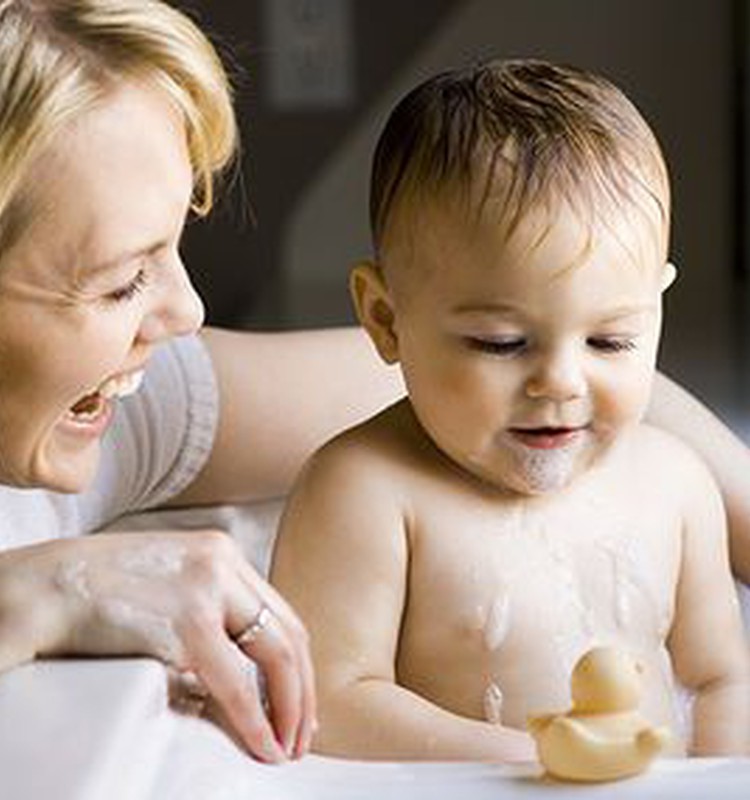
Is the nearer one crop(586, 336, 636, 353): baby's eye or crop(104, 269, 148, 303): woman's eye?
crop(104, 269, 148, 303): woman's eye

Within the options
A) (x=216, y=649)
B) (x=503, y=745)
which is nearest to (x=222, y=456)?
(x=503, y=745)

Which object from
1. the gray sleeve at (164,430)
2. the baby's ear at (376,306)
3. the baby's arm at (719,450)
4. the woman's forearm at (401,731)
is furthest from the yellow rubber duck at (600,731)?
the gray sleeve at (164,430)

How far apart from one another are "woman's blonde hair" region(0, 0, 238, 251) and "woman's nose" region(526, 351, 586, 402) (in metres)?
0.19

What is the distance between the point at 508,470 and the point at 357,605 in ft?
0.33

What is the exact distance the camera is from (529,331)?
3.39ft

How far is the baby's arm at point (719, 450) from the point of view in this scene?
1.31 meters

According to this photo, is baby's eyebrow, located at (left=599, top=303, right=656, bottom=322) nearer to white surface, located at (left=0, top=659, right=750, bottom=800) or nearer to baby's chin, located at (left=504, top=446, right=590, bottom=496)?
baby's chin, located at (left=504, top=446, right=590, bottom=496)

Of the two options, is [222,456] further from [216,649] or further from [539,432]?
[216,649]

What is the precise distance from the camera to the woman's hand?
0.80 metres

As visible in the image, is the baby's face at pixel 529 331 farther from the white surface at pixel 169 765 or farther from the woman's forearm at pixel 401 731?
the white surface at pixel 169 765

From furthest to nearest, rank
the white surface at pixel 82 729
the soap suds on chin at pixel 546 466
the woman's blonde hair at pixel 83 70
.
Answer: the soap suds on chin at pixel 546 466
the woman's blonde hair at pixel 83 70
the white surface at pixel 82 729

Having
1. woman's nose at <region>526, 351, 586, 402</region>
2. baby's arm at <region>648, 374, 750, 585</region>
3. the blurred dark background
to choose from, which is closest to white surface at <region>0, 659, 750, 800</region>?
woman's nose at <region>526, 351, 586, 402</region>

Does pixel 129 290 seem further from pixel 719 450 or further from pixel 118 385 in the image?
pixel 719 450

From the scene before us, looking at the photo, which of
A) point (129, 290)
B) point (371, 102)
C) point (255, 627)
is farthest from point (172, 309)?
point (371, 102)
